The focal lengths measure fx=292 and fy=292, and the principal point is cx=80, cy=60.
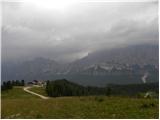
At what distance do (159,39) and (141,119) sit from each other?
3.85 m

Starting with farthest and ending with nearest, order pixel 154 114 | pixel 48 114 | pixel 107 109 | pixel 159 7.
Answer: pixel 107 109
pixel 48 114
pixel 154 114
pixel 159 7

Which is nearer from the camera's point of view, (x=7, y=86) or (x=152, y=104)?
(x=152, y=104)

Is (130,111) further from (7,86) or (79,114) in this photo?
(7,86)

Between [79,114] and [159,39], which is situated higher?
[159,39]

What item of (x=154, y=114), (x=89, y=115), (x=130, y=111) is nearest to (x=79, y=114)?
(x=89, y=115)

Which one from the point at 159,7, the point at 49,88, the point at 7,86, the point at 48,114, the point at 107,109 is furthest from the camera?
the point at 7,86

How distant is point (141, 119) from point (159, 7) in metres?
4.94

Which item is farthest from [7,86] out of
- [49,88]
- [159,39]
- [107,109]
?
[159,39]

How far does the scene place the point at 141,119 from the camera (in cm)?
1261

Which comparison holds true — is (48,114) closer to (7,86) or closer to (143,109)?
(143,109)

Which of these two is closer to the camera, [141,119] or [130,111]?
[141,119]

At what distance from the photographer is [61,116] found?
46.9ft

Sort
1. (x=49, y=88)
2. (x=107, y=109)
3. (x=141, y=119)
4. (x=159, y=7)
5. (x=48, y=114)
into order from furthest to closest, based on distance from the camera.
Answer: (x=49, y=88)
(x=107, y=109)
(x=48, y=114)
(x=141, y=119)
(x=159, y=7)

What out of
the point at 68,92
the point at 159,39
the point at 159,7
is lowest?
the point at 68,92
